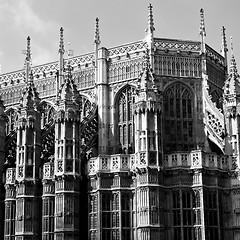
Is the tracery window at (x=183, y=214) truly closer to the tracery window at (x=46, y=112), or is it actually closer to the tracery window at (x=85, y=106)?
the tracery window at (x=85, y=106)

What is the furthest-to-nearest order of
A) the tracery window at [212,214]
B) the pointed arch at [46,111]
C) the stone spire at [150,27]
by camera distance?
the pointed arch at [46,111], the stone spire at [150,27], the tracery window at [212,214]

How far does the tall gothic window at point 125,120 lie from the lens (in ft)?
176

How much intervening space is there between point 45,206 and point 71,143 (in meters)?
5.61

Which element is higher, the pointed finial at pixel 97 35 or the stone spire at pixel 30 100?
the pointed finial at pixel 97 35

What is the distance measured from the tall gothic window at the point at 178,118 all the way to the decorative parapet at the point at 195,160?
482cm

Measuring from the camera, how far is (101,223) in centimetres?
4750

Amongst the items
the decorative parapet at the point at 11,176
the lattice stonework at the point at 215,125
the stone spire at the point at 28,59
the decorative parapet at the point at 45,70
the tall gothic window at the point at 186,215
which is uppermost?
the stone spire at the point at 28,59

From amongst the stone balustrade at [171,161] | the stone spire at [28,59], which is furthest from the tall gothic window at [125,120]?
the stone spire at [28,59]

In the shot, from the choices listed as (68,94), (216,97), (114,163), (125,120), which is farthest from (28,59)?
(216,97)

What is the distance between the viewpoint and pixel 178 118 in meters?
53.6

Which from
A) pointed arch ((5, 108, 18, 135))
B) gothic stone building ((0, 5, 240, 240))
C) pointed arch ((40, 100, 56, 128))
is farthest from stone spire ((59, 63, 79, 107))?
pointed arch ((5, 108, 18, 135))

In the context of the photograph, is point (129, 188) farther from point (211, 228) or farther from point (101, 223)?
point (211, 228)

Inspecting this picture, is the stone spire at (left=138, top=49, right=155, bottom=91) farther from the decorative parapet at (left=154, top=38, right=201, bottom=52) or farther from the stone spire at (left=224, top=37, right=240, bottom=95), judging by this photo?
the stone spire at (left=224, top=37, right=240, bottom=95)

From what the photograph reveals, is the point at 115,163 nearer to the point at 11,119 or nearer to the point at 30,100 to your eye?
the point at 30,100
